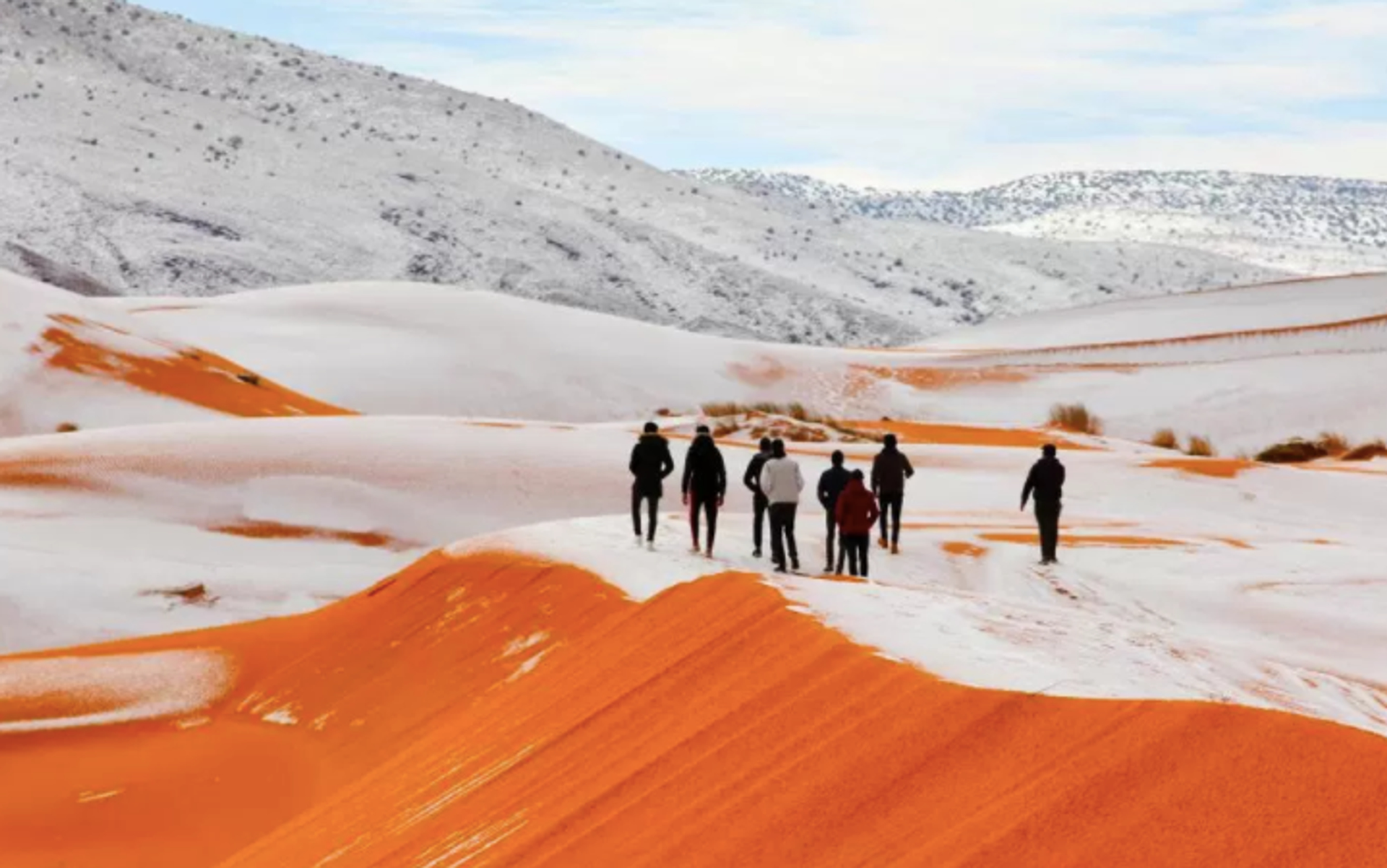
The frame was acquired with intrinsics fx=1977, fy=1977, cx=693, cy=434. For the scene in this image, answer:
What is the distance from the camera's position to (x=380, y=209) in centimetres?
8450

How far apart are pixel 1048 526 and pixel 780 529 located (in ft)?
11.0

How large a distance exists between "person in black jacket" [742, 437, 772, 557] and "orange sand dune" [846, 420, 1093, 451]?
52.7 ft

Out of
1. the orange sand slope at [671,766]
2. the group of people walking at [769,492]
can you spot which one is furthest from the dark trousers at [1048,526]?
the orange sand slope at [671,766]

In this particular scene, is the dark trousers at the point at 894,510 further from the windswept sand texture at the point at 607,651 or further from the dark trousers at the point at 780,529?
the dark trousers at the point at 780,529

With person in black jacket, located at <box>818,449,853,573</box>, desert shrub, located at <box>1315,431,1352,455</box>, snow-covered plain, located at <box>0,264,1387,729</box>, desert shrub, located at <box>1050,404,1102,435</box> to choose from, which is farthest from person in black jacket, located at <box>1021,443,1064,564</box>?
desert shrub, located at <box>1050,404,1102,435</box>

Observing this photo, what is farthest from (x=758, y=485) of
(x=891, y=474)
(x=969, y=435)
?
(x=969, y=435)

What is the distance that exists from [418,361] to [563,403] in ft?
10.8

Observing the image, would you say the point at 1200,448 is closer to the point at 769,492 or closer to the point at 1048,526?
the point at 1048,526

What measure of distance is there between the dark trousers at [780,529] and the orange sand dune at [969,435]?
16.7 m

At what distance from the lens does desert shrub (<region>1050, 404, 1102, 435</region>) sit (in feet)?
137

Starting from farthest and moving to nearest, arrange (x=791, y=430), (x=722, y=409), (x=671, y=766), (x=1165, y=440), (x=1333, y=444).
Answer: (x=722, y=409)
(x=1165, y=440)
(x=1333, y=444)
(x=791, y=430)
(x=671, y=766)

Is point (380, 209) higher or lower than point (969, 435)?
higher

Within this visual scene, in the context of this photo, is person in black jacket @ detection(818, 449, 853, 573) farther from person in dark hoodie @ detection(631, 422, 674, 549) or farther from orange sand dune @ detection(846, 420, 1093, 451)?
orange sand dune @ detection(846, 420, 1093, 451)

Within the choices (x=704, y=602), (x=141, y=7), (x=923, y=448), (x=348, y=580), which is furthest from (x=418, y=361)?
(x=141, y=7)
